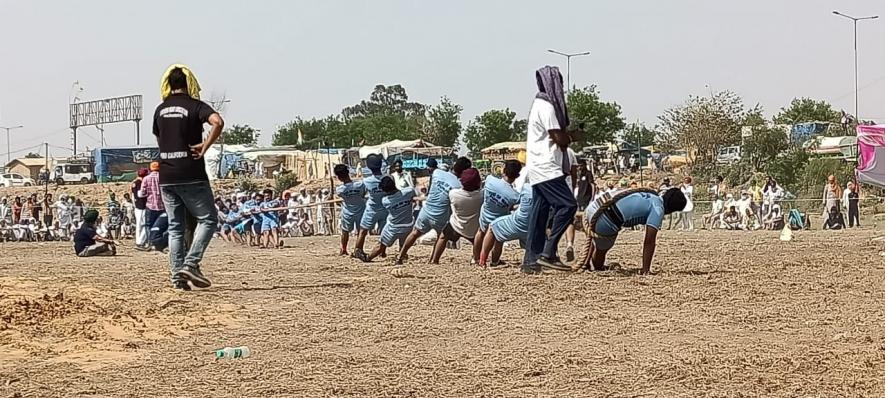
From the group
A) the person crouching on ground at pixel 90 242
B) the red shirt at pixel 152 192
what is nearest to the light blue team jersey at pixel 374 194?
the red shirt at pixel 152 192

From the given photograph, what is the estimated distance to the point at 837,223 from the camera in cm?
2622

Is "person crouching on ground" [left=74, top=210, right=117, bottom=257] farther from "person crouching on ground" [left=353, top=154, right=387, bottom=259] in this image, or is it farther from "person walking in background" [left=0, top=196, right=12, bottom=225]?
"person walking in background" [left=0, top=196, right=12, bottom=225]

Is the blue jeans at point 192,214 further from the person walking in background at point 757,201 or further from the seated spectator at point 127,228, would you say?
the person walking in background at point 757,201

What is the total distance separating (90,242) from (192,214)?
27.1ft

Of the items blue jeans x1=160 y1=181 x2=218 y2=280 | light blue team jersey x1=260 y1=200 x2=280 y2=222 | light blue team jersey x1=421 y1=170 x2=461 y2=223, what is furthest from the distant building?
blue jeans x1=160 y1=181 x2=218 y2=280

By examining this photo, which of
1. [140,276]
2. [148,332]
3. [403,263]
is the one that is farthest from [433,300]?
[403,263]

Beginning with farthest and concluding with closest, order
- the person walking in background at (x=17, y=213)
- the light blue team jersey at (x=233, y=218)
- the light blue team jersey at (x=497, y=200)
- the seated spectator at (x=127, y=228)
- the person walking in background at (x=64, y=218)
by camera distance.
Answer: the person walking in background at (x=17, y=213), the person walking in background at (x=64, y=218), the seated spectator at (x=127, y=228), the light blue team jersey at (x=233, y=218), the light blue team jersey at (x=497, y=200)

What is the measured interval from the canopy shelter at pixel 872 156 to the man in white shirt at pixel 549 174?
10395 mm

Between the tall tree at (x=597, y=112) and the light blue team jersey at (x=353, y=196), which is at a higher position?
the tall tree at (x=597, y=112)

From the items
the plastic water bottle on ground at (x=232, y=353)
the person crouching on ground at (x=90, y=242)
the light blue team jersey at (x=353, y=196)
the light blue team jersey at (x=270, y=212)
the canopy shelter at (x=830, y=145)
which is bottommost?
the plastic water bottle on ground at (x=232, y=353)

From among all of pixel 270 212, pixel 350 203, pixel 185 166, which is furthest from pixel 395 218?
pixel 270 212

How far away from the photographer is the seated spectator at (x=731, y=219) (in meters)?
28.3

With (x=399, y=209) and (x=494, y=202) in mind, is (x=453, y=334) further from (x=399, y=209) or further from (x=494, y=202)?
(x=399, y=209)

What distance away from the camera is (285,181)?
56906 millimetres
